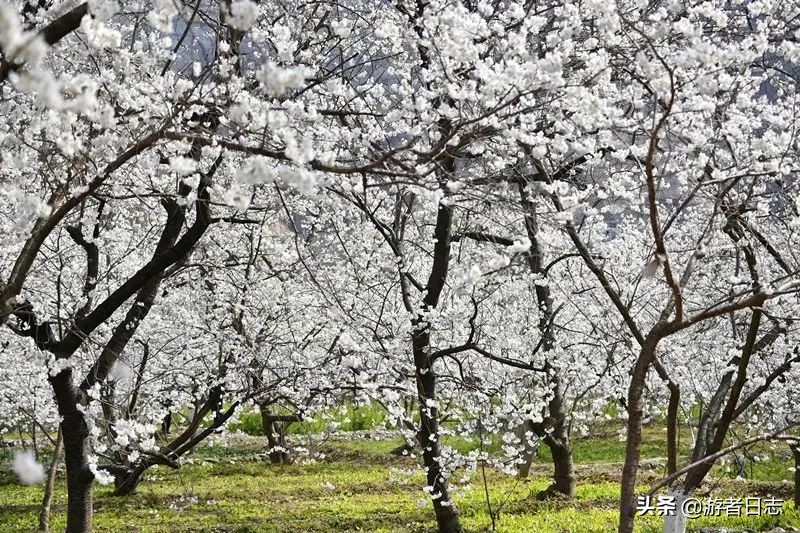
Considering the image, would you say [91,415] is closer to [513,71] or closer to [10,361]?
[513,71]

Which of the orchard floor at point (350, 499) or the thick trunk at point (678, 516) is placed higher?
the thick trunk at point (678, 516)

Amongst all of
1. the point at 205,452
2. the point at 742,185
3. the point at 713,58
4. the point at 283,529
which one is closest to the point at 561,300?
the point at 742,185

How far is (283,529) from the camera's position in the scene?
9852 millimetres

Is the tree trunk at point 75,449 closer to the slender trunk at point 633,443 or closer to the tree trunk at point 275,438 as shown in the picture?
the slender trunk at point 633,443

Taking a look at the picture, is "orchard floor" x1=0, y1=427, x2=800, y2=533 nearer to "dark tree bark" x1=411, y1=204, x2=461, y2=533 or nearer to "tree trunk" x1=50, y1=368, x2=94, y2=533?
"dark tree bark" x1=411, y1=204, x2=461, y2=533

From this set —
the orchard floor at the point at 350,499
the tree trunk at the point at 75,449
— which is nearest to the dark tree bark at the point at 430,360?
the orchard floor at the point at 350,499

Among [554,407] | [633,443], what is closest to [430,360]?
[554,407]

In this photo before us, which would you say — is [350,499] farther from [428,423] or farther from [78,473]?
[78,473]

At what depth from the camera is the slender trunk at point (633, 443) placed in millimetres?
3848

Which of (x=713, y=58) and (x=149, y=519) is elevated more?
(x=713, y=58)

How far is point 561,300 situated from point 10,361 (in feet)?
27.6

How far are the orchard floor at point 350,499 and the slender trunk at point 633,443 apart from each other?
2715 mm

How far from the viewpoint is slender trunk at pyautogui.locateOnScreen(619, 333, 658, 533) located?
3.85 meters

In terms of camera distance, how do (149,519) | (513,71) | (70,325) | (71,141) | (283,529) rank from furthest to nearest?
(149,519) < (283,529) < (70,325) < (513,71) < (71,141)
